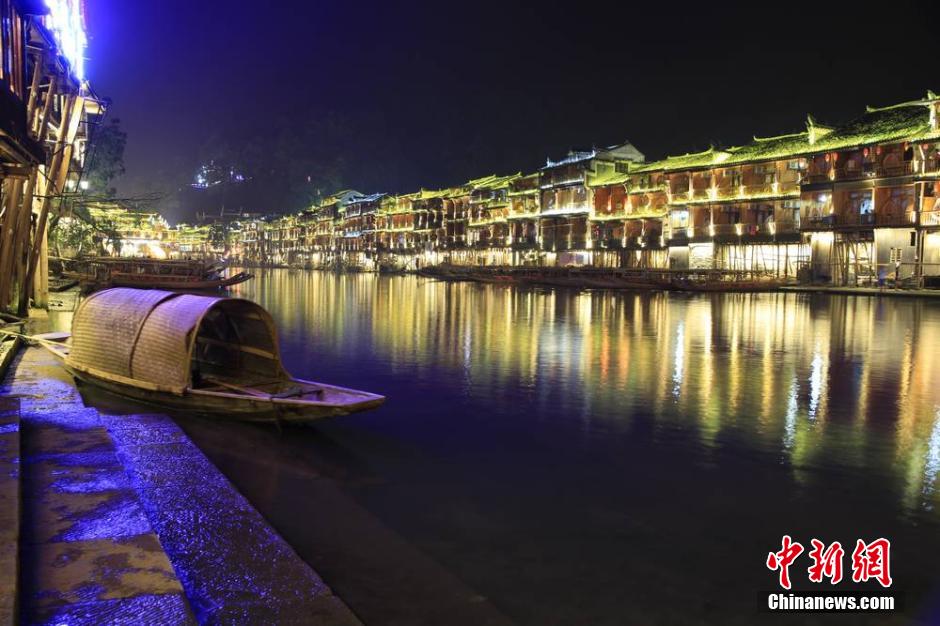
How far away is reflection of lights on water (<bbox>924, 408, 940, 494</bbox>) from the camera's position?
7430mm

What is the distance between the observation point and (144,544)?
485cm

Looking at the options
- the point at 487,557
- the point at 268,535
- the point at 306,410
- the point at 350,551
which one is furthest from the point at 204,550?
the point at 306,410

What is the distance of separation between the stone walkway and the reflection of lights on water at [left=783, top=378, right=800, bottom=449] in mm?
6730

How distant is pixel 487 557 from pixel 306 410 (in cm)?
369

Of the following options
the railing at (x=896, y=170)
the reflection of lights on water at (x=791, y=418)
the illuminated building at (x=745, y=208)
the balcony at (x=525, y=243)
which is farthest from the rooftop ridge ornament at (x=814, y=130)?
the reflection of lights on water at (x=791, y=418)

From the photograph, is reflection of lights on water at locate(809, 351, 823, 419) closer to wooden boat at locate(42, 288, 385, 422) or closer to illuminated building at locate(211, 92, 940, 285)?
wooden boat at locate(42, 288, 385, 422)

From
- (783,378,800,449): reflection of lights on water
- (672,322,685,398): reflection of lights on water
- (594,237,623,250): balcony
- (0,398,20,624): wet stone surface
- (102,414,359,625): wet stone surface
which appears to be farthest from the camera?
(594,237,623,250): balcony

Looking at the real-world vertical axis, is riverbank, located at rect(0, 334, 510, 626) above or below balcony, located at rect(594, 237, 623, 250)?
below

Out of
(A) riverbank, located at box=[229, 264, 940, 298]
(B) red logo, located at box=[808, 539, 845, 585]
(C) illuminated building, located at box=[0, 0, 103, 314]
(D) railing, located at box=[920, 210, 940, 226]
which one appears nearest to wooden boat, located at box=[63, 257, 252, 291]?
(C) illuminated building, located at box=[0, 0, 103, 314]

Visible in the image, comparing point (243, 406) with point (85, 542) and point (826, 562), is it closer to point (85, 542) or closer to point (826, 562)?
point (85, 542)

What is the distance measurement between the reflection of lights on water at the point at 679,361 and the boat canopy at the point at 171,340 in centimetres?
696

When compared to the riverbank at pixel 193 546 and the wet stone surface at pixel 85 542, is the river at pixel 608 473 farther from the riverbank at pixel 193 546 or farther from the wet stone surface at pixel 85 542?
the wet stone surface at pixel 85 542

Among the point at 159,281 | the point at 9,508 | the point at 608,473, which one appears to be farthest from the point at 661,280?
the point at 9,508

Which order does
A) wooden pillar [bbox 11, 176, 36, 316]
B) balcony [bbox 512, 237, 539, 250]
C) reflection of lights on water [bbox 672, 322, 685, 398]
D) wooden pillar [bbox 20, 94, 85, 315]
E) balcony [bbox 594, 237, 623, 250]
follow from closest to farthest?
reflection of lights on water [bbox 672, 322, 685, 398], wooden pillar [bbox 11, 176, 36, 316], wooden pillar [bbox 20, 94, 85, 315], balcony [bbox 594, 237, 623, 250], balcony [bbox 512, 237, 539, 250]
